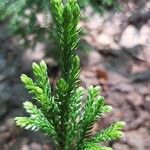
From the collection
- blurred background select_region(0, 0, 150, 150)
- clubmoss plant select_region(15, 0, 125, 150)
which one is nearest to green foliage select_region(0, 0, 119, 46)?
blurred background select_region(0, 0, 150, 150)

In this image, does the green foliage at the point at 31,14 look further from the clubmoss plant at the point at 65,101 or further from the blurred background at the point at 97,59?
the clubmoss plant at the point at 65,101

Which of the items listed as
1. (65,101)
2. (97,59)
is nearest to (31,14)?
(97,59)

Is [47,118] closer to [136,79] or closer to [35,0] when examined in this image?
[35,0]

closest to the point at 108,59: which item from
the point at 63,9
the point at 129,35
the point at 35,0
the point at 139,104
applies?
the point at 129,35

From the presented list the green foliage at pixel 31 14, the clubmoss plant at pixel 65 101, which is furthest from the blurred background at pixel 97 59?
the clubmoss plant at pixel 65 101

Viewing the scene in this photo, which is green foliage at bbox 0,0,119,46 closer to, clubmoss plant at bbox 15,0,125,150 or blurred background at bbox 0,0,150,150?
blurred background at bbox 0,0,150,150

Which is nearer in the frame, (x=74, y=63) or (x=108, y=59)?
(x=74, y=63)
